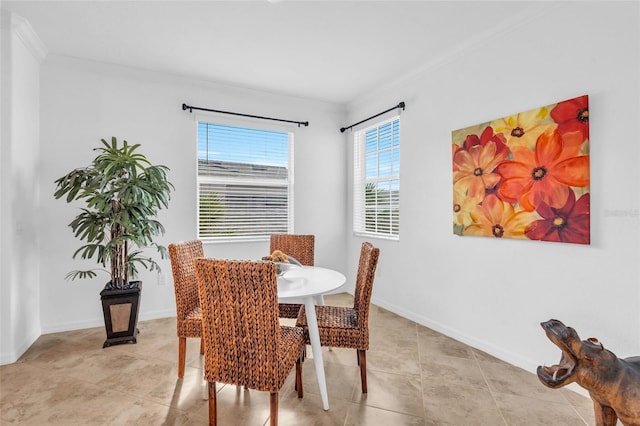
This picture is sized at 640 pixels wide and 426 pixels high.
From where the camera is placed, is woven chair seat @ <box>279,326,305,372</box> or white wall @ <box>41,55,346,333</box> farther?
white wall @ <box>41,55,346,333</box>

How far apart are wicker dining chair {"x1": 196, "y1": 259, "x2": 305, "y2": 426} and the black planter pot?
172 centimetres

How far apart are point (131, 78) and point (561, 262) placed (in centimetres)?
418

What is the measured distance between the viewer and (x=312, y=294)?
185cm

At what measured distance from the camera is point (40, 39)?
2.81 metres

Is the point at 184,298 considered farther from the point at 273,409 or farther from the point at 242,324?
the point at 273,409

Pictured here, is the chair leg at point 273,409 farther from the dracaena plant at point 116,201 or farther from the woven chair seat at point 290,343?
the dracaena plant at point 116,201

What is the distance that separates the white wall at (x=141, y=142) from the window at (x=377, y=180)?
0.51 metres

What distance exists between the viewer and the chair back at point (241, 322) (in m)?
1.48

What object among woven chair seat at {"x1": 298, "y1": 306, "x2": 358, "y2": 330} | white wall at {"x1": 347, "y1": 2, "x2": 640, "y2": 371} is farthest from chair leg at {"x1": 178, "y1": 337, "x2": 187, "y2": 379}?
white wall at {"x1": 347, "y1": 2, "x2": 640, "y2": 371}

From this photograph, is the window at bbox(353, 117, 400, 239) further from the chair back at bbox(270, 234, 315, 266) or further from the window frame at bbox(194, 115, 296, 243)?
the chair back at bbox(270, 234, 315, 266)

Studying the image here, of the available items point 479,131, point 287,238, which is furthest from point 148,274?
point 479,131

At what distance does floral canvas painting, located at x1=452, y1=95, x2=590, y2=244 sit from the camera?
6.82ft

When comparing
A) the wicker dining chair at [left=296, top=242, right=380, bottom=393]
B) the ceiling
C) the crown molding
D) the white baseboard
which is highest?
the ceiling

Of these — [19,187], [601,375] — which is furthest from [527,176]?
[19,187]
